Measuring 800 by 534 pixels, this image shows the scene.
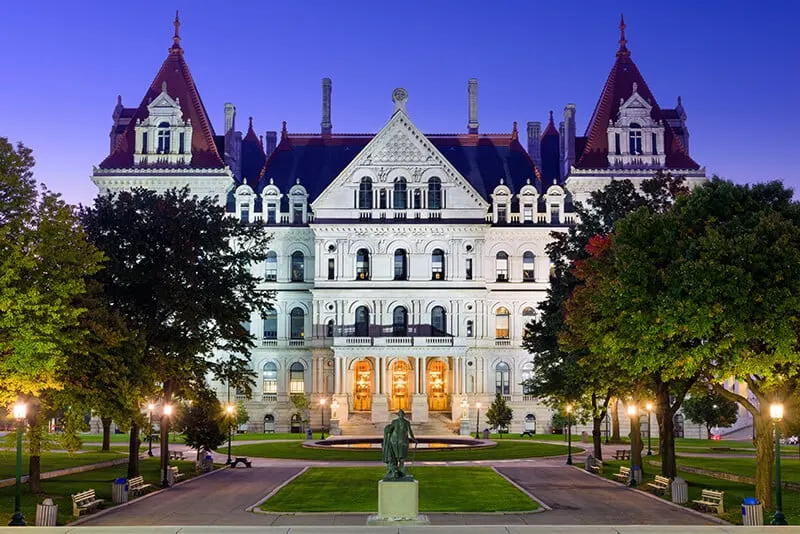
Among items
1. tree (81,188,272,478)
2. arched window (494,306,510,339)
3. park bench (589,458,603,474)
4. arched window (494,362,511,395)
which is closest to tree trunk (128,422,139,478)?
tree (81,188,272,478)

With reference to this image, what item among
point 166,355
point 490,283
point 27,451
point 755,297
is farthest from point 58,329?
point 490,283

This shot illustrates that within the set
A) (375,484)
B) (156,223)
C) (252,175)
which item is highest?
(252,175)

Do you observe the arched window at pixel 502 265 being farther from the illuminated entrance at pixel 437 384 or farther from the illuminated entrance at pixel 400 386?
the illuminated entrance at pixel 400 386

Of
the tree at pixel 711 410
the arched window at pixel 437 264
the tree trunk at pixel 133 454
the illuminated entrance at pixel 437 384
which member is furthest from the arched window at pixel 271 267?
the tree trunk at pixel 133 454

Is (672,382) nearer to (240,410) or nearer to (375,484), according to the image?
(375,484)

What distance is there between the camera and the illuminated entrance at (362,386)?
82562mm

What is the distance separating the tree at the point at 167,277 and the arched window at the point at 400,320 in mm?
36229

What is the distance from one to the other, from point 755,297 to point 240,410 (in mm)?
56104

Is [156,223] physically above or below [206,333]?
above

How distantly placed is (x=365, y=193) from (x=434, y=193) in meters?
5.59

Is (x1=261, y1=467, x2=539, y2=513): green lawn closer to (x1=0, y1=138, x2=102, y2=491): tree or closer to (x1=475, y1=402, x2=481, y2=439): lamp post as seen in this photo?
(x1=0, y1=138, x2=102, y2=491): tree

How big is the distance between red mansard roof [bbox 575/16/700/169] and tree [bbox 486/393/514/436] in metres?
20.5

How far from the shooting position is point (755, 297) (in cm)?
3020

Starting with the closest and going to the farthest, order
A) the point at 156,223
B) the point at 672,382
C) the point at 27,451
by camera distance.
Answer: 1. the point at 27,451
2. the point at 672,382
3. the point at 156,223
